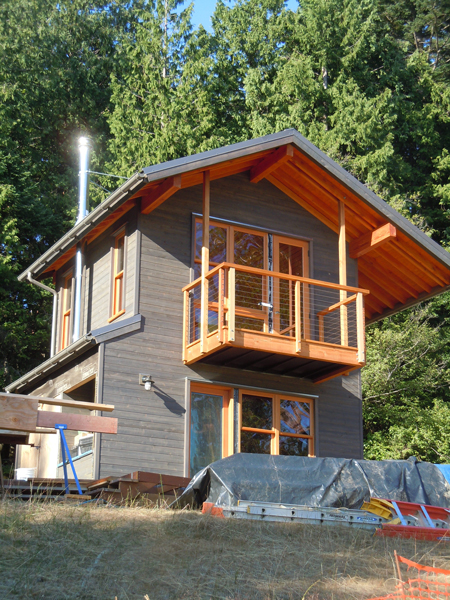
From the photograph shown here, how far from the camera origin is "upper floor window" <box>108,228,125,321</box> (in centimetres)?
1429

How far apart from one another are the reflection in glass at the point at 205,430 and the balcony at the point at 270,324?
710 millimetres

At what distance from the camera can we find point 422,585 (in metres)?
7.17

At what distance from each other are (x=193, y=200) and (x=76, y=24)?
74.0ft

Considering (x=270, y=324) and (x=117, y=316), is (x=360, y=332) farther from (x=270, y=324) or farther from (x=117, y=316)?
(x=117, y=316)

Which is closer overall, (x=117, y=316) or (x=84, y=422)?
(x=84, y=422)

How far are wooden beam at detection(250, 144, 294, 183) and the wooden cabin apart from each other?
3cm

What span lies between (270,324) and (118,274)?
3052mm

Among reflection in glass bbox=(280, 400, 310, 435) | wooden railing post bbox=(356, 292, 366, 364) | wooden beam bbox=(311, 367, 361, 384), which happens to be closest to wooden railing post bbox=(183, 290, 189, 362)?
reflection in glass bbox=(280, 400, 310, 435)

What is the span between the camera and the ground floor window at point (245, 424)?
13195 millimetres

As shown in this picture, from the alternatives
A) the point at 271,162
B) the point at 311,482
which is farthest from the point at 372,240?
the point at 311,482

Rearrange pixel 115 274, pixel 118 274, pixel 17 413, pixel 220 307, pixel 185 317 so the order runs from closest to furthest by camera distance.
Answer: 1. pixel 17 413
2. pixel 220 307
3. pixel 185 317
4. pixel 118 274
5. pixel 115 274

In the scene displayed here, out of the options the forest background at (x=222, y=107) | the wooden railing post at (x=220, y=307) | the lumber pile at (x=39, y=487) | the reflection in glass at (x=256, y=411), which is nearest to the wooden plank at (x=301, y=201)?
the wooden railing post at (x=220, y=307)

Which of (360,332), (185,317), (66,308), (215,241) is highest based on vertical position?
(215,241)

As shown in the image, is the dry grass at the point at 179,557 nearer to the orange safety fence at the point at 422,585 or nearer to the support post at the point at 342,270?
the orange safety fence at the point at 422,585
